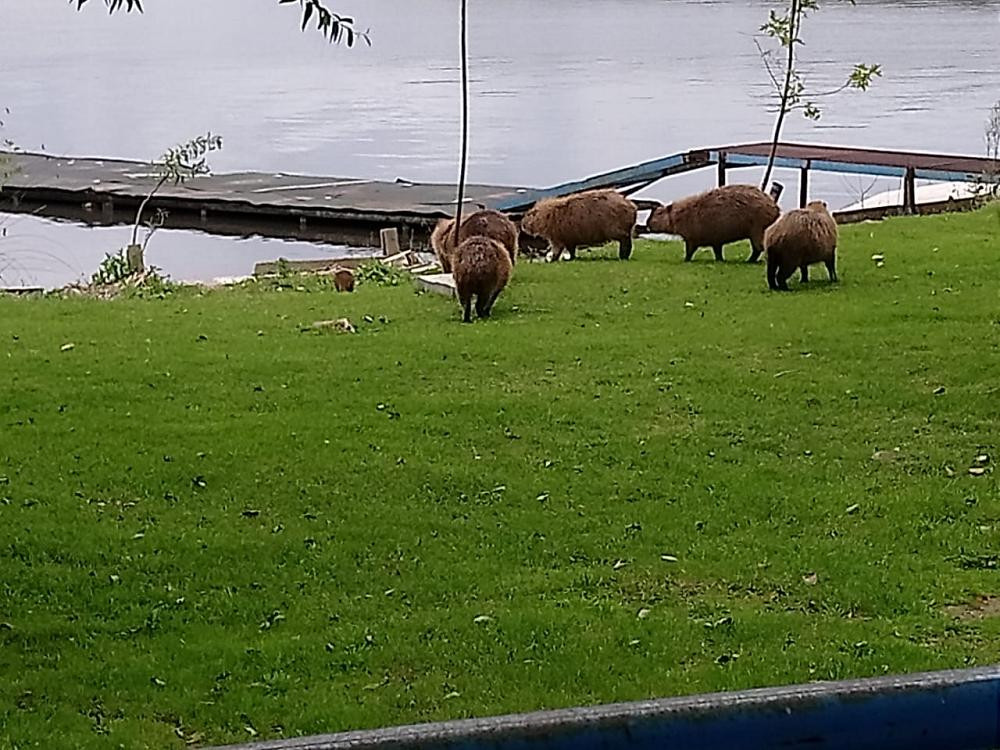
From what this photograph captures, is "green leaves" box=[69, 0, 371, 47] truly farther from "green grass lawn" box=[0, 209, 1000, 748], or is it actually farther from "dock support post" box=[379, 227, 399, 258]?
"dock support post" box=[379, 227, 399, 258]

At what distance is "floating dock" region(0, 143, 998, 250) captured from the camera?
64.7 ft

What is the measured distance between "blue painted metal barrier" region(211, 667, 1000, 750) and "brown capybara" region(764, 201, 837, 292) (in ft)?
29.2

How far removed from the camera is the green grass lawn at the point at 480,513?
4113mm

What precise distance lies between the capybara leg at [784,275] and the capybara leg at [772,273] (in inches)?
1.0

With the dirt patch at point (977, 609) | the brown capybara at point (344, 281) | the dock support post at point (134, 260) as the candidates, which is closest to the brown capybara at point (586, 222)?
the brown capybara at point (344, 281)

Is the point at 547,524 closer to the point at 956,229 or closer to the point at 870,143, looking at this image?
the point at 956,229

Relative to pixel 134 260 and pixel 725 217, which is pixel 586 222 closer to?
pixel 725 217

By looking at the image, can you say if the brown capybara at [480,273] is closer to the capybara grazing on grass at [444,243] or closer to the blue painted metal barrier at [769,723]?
the capybara grazing on grass at [444,243]

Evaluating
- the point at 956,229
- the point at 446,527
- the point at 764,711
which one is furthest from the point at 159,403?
the point at 956,229

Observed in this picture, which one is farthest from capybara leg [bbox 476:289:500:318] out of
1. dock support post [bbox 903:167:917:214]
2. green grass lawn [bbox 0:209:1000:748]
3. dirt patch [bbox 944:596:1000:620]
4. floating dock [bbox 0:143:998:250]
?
dock support post [bbox 903:167:917:214]

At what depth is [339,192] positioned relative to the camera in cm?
2459

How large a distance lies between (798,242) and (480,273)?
7.00ft

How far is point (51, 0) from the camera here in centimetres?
725

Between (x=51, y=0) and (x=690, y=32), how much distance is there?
210 feet
